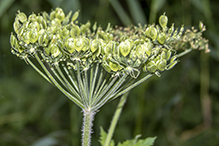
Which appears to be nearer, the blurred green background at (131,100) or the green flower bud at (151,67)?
the green flower bud at (151,67)

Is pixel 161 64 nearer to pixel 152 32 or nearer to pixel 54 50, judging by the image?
pixel 152 32

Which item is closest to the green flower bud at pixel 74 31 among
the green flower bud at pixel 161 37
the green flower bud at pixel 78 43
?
the green flower bud at pixel 78 43

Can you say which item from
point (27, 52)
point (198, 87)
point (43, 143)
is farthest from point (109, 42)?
point (198, 87)

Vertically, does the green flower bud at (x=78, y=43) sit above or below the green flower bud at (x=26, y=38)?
→ below

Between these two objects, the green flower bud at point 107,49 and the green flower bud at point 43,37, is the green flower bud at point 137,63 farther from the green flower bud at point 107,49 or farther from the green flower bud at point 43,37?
the green flower bud at point 43,37

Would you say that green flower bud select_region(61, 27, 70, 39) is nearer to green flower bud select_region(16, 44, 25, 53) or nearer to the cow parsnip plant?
the cow parsnip plant

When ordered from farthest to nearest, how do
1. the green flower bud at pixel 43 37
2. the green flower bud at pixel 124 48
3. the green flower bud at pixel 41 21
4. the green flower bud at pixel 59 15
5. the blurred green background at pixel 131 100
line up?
the blurred green background at pixel 131 100, the green flower bud at pixel 59 15, the green flower bud at pixel 41 21, the green flower bud at pixel 43 37, the green flower bud at pixel 124 48

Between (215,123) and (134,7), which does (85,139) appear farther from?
(215,123)

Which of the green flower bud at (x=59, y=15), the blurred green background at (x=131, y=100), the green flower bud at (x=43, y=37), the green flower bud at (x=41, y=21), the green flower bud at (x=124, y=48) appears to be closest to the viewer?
the green flower bud at (x=124, y=48)

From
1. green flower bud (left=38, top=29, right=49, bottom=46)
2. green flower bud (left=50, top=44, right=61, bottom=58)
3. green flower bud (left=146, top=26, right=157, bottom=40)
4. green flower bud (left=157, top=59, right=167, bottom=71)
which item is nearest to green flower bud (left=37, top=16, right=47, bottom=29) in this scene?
green flower bud (left=38, top=29, right=49, bottom=46)
